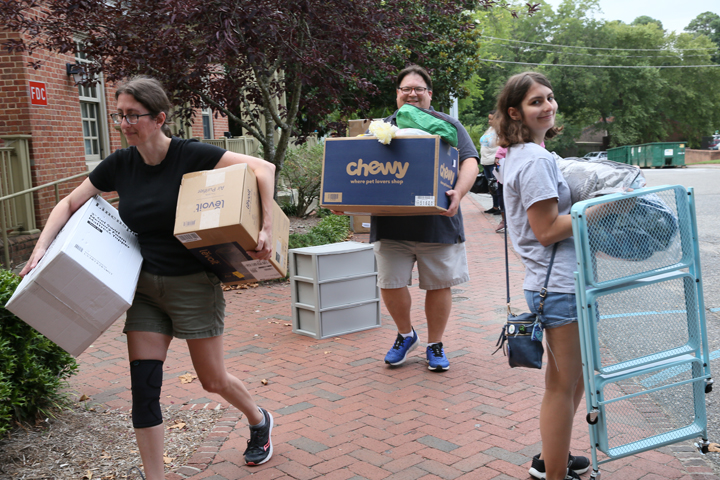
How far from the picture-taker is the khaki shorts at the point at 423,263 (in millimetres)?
4531

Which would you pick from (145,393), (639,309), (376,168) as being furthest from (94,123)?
(639,309)

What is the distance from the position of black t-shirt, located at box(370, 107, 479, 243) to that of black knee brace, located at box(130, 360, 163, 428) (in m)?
2.13

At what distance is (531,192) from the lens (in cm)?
257

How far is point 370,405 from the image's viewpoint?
13.4 ft

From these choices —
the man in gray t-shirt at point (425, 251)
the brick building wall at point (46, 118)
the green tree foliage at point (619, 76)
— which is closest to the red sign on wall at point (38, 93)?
the brick building wall at point (46, 118)

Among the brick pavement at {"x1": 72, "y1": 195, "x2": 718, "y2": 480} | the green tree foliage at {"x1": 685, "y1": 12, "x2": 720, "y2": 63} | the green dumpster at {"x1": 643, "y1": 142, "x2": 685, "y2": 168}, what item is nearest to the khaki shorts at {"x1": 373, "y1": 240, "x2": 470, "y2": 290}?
the brick pavement at {"x1": 72, "y1": 195, "x2": 718, "y2": 480}

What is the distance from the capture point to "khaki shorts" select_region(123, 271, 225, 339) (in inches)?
115

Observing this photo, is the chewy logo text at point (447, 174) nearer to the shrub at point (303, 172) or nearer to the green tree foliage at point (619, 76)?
the shrub at point (303, 172)

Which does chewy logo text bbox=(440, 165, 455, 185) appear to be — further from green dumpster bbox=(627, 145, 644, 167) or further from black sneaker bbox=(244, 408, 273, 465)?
green dumpster bbox=(627, 145, 644, 167)

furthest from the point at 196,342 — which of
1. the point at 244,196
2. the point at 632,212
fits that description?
the point at 632,212

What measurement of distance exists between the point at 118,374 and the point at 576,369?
355 cm

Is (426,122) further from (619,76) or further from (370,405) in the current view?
(619,76)

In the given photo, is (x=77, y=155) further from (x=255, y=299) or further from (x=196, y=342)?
(x=196, y=342)

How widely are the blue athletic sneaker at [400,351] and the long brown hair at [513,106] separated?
Result: 7.61ft
